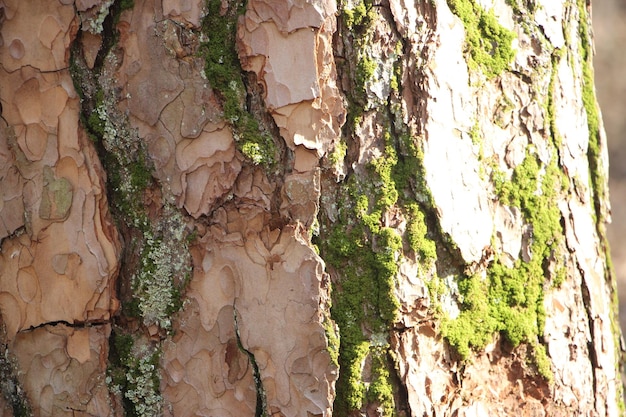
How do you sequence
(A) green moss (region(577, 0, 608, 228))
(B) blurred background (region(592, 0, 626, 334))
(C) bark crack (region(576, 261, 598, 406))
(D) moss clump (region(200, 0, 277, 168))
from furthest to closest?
1. (B) blurred background (region(592, 0, 626, 334))
2. (A) green moss (region(577, 0, 608, 228))
3. (C) bark crack (region(576, 261, 598, 406))
4. (D) moss clump (region(200, 0, 277, 168))

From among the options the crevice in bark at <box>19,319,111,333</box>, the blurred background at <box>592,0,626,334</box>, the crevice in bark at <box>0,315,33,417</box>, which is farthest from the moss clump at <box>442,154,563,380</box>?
the blurred background at <box>592,0,626,334</box>

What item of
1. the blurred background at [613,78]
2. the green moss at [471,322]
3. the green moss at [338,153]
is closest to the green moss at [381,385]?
the green moss at [471,322]

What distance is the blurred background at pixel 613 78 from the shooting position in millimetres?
8820

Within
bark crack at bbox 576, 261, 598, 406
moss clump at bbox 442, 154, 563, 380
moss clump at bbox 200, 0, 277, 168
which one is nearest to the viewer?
moss clump at bbox 200, 0, 277, 168

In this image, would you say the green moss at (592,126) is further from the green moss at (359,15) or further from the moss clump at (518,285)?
the green moss at (359,15)

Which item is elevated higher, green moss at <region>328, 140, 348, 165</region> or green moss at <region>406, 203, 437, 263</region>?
green moss at <region>328, 140, 348, 165</region>

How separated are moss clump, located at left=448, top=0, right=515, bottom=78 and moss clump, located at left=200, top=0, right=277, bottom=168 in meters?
0.48

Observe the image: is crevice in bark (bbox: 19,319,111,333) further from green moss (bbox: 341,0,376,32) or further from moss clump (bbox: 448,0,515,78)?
moss clump (bbox: 448,0,515,78)

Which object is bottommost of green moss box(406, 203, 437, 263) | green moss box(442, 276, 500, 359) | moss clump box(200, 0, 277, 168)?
green moss box(442, 276, 500, 359)

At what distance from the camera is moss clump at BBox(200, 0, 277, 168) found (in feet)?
4.20

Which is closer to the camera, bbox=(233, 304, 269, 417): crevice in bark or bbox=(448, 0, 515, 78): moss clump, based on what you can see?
bbox=(233, 304, 269, 417): crevice in bark

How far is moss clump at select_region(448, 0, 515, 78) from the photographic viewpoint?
1418mm

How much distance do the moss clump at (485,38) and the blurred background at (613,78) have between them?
7.91 m

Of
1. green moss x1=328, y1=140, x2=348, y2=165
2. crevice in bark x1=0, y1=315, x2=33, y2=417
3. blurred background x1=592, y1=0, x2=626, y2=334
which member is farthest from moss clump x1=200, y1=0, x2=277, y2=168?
blurred background x1=592, y1=0, x2=626, y2=334
